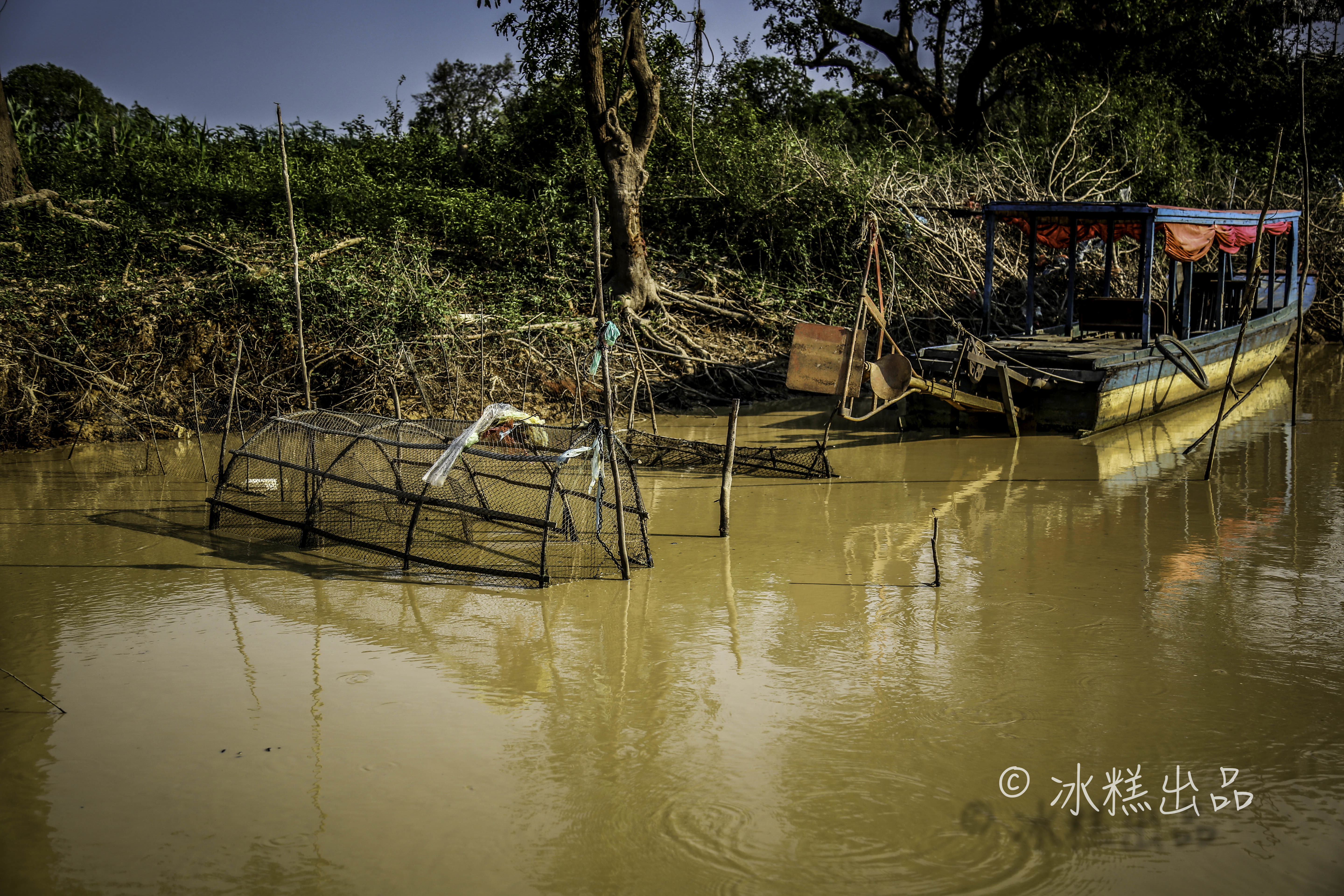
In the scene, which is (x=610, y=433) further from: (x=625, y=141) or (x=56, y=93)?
(x=56, y=93)

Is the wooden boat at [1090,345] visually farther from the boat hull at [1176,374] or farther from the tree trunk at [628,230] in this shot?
the tree trunk at [628,230]

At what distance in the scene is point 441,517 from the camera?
289 inches

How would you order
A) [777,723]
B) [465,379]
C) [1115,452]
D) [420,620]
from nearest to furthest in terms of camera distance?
[777,723] → [420,620] → [1115,452] → [465,379]

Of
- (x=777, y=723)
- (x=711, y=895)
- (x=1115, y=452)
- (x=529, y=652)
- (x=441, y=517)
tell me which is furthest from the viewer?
(x=1115, y=452)

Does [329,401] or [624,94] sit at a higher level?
[624,94]

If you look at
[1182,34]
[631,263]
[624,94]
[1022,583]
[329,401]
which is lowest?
[1022,583]

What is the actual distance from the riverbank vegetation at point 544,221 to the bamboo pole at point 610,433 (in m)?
3.78

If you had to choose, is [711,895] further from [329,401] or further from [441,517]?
[329,401]

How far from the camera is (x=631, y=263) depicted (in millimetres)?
13695

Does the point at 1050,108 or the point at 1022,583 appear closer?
the point at 1022,583

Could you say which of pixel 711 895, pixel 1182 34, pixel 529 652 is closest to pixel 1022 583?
pixel 529 652

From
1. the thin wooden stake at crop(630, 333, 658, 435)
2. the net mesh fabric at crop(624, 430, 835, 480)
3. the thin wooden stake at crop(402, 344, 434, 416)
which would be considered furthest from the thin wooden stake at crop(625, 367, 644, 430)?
the thin wooden stake at crop(402, 344, 434, 416)

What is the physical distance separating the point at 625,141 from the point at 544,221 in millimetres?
2177

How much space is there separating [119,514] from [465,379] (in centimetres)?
462
